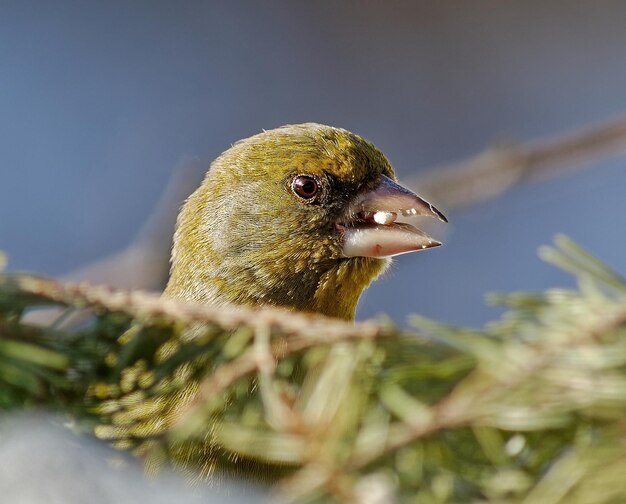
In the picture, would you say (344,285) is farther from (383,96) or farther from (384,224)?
(383,96)

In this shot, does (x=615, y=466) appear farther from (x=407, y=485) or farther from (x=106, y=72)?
(x=106, y=72)

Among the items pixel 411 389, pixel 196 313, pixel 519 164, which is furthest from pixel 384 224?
pixel 411 389

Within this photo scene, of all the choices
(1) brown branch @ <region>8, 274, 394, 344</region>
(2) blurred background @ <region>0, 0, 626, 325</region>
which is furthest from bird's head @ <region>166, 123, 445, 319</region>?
(2) blurred background @ <region>0, 0, 626, 325</region>

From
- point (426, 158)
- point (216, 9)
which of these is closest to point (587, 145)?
point (426, 158)

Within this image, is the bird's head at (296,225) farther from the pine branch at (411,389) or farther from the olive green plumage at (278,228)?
the pine branch at (411,389)

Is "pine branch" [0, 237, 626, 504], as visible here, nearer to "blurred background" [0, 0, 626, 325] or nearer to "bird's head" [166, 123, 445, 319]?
"bird's head" [166, 123, 445, 319]

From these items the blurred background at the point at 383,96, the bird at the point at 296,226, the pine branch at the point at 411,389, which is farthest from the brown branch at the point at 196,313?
Result: the blurred background at the point at 383,96
